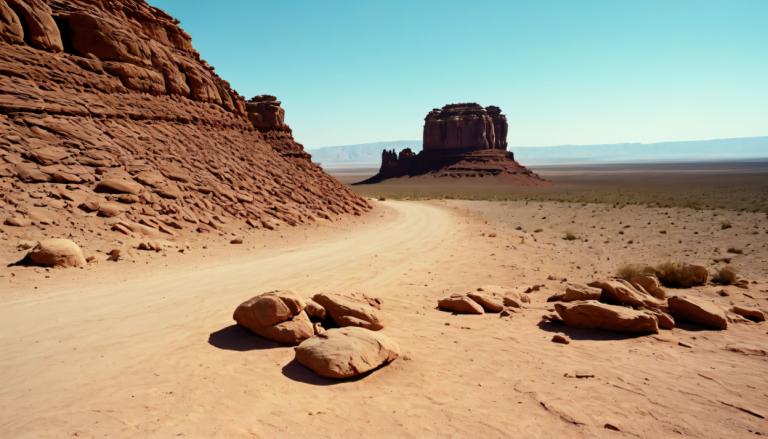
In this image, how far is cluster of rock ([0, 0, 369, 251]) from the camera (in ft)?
55.4

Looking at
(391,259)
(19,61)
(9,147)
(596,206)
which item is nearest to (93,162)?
(9,147)

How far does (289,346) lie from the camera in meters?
8.69

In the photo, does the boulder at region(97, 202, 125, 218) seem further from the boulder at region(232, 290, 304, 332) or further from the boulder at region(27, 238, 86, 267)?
the boulder at region(232, 290, 304, 332)

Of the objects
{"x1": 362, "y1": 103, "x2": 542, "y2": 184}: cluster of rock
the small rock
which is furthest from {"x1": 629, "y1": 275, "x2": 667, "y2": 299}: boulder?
{"x1": 362, "y1": 103, "x2": 542, "y2": 184}: cluster of rock

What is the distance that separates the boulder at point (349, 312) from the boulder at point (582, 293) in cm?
518

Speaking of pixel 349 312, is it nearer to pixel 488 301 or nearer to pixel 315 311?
pixel 315 311

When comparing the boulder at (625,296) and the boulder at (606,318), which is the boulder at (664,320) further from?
the boulder at (625,296)

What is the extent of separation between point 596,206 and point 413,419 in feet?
143

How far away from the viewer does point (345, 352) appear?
762cm

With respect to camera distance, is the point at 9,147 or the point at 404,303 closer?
the point at 404,303

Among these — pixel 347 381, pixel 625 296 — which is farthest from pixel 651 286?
pixel 347 381

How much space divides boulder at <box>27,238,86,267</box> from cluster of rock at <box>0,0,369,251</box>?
7.46 ft

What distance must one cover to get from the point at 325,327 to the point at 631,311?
6.81m

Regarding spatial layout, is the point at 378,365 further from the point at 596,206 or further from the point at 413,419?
the point at 596,206
